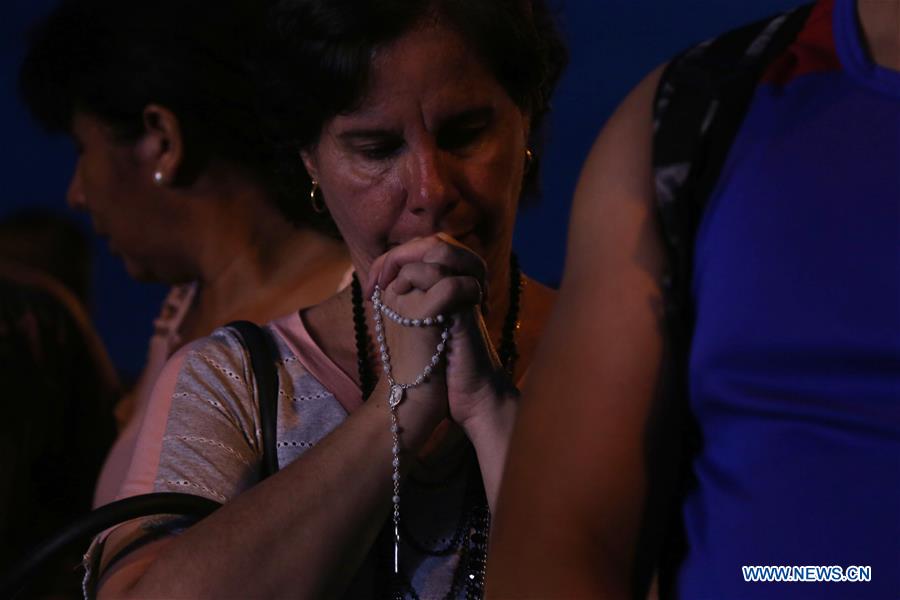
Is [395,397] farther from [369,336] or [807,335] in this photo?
[807,335]

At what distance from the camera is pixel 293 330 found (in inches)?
62.3

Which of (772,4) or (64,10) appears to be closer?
(772,4)

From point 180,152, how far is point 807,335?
62.1 inches

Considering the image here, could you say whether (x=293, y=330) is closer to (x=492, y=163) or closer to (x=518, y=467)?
(x=492, y=163)

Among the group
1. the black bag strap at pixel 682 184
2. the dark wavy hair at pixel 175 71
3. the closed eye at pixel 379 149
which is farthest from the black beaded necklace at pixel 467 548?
the dark wavy hair at pixel 175 71

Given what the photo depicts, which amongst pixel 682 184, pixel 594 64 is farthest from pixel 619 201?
pixel 594 64

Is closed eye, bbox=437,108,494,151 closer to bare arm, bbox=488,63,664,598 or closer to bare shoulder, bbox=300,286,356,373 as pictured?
bare shoulder, bbox=300,286,356,373

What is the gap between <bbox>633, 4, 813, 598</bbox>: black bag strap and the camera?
851 millimetres

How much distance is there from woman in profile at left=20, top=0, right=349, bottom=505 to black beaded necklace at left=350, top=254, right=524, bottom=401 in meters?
0.40

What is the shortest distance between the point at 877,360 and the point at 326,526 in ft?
2.19

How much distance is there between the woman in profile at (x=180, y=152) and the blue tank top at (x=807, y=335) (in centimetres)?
121

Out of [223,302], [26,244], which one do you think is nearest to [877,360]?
[223,302]

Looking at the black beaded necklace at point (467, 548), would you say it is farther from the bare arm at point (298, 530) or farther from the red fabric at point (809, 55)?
the red fabric at point (809, 55)

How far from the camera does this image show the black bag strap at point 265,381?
145cm
